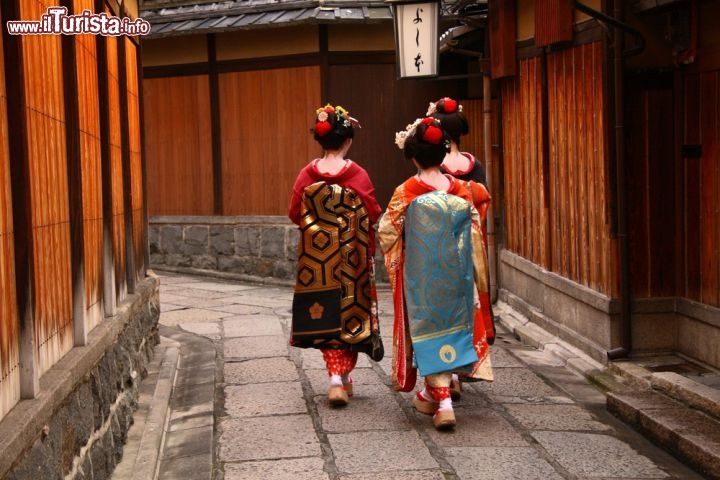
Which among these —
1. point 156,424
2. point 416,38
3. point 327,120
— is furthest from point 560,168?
point 156,424

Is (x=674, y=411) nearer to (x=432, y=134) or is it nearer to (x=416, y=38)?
(x=432, y=134)

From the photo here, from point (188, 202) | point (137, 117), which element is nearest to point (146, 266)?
point (137, 117)

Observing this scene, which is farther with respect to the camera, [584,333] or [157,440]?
[584,333]

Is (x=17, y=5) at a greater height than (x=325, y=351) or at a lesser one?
greater

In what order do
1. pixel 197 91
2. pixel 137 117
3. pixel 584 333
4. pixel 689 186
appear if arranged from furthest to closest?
pixel 197 91
pixel 137 117
pixel 584 333
pixel 689 186

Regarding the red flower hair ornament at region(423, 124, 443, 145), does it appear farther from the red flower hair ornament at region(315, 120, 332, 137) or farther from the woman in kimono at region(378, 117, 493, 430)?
the red flower hair ornament at region(315, 120, 332, 137)

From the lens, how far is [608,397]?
735 cm

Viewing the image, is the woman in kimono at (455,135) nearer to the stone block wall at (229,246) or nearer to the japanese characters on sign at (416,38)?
the japanese characters on sign at (416,38)

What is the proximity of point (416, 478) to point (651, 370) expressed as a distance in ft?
9.13

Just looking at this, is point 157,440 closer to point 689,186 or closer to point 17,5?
point 17,5

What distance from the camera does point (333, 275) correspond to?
7621 millimetres

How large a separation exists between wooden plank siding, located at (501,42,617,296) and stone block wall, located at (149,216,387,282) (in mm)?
3941

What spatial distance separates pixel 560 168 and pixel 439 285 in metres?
3.18

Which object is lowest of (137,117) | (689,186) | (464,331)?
(464,331)
